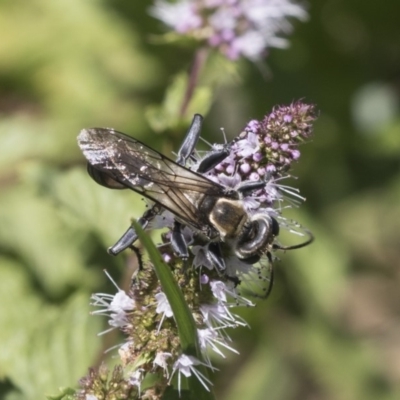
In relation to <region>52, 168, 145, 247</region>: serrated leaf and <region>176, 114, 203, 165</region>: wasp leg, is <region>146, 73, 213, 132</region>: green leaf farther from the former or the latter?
<region>176, 114, 203, 165</region>: wasp leg

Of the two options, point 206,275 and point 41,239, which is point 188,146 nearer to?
point 206,275

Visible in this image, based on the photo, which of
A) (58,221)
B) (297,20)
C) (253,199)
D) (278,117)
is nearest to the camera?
(278,117)

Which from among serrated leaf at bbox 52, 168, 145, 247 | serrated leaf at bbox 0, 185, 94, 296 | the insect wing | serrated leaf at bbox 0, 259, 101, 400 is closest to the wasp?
the insect wing

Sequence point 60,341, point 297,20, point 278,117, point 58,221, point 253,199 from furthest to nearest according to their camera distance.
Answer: point 297,20 → point 58,221 → point 60,341 → point 253,199 → point 278,117

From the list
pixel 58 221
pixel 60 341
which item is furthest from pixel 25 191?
pixel 60 341

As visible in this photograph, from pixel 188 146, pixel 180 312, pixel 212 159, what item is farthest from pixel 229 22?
pixel 180 312

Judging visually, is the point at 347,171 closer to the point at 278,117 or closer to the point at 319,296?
the point at 319,296
